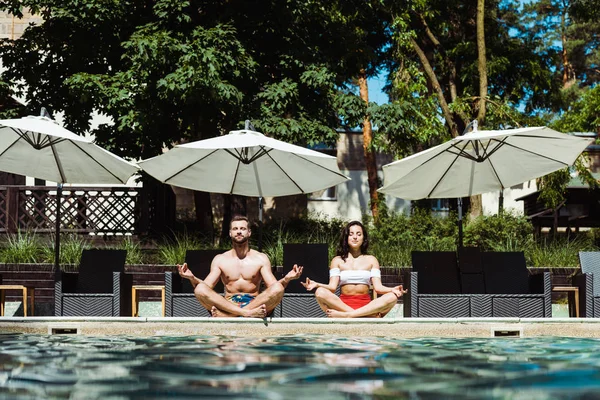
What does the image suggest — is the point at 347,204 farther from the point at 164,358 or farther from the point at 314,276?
the point at 164,358

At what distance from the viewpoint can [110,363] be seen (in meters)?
5.59

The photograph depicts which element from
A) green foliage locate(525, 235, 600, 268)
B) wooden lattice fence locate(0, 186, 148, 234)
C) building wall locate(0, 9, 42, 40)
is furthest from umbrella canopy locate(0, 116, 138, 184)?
building wall locate(0, 9, 42, 40)

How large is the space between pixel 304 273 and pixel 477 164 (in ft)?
10.1

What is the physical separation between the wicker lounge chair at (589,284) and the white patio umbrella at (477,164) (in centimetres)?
133

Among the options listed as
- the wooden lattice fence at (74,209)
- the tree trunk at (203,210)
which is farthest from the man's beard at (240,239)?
the tree trunk at (203,210)

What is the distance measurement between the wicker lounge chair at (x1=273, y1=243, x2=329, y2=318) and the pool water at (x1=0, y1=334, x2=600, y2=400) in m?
2.98

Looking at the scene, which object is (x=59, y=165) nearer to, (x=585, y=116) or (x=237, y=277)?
(x=237, y=277)

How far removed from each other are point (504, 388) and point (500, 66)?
→ 74.5 ft

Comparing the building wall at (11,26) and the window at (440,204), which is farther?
the window at (440,204)

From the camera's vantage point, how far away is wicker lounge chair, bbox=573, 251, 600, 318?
949cm

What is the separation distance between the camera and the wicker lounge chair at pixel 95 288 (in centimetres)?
966

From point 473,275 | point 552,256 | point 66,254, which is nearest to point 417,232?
point 552,256

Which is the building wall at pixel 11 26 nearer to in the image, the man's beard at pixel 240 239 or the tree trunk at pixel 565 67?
the man's beard at pixel 240 239

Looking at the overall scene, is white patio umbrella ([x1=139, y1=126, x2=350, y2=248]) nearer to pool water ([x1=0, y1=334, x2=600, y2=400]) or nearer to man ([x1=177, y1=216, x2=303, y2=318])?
man ([x1=177, y1=216, x2=303, y2=318])
